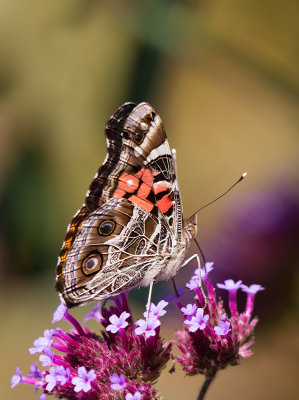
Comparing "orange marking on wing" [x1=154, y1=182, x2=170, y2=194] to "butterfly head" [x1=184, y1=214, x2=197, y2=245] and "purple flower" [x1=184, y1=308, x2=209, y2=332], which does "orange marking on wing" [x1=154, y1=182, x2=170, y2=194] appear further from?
"purple flower" [x1=184, y1=308, x2=209, y2=332]

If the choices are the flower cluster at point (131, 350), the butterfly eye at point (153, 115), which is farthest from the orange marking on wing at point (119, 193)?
the flower cluster at point (131, 350)

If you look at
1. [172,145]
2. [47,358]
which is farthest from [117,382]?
[172,145]

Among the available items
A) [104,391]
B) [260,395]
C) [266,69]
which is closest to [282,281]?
[260,395]

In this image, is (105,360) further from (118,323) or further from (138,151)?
(138,151)

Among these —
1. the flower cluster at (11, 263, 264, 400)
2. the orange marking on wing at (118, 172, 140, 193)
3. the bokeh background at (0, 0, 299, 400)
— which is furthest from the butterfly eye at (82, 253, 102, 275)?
the bokeh background at (0, 0, 299, 400)

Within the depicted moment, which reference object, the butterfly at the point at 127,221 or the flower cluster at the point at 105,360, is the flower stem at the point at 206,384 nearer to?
the flower cluster at the point at 105,360

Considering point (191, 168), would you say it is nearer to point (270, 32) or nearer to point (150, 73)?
point (150, 73)
